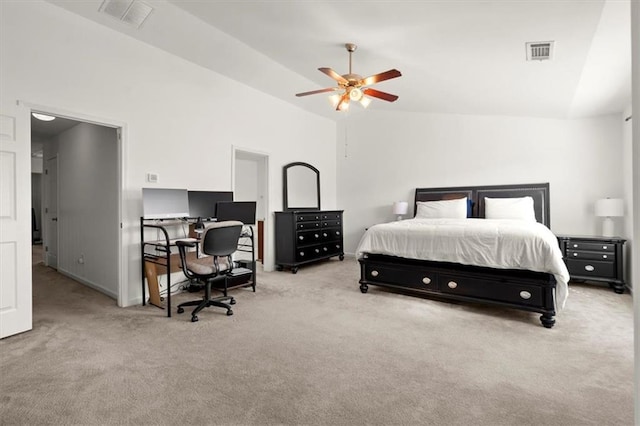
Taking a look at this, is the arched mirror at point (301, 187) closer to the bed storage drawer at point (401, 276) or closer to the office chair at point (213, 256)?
the bed storage drawer at point (401, 276)

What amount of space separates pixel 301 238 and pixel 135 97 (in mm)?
3118

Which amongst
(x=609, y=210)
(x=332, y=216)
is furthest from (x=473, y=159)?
(x=332, y=216)

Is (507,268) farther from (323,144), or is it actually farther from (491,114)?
(323,144)

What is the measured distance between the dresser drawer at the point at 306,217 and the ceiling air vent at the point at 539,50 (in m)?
3.73

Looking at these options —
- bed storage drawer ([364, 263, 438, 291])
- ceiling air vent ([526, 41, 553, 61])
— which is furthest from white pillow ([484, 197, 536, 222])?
ceiling air vent ([526, 41, 553, 61])

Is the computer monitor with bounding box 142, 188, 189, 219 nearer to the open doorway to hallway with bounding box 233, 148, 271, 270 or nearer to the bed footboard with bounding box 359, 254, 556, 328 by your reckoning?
the open doorway to hallway with bounding box 233, 148, 271, 270

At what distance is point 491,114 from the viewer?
18.4 ft

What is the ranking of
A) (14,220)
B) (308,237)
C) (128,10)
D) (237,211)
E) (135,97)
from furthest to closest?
(308,237)
(237,211)
(135,97)
(128,10)
(14,220)

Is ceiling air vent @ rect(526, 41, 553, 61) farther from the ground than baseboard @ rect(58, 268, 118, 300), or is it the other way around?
ceiling air vent @ rect(526, 41, 553, 61)

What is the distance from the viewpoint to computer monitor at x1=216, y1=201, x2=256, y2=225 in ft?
14.3

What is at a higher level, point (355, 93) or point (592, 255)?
point (355, 93)

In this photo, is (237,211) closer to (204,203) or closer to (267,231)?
(204,203)

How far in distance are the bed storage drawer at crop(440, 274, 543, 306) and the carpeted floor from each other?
186 mm

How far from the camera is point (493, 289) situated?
3.32m
